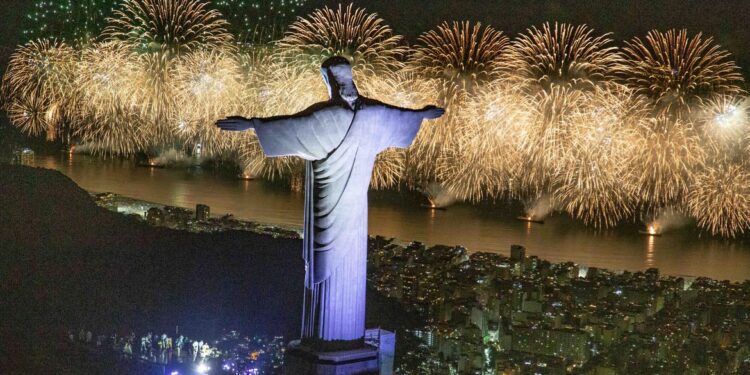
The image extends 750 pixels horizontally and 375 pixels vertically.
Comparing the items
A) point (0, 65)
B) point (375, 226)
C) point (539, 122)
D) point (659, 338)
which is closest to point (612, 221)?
point (539, 122)

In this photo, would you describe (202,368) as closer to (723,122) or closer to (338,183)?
(338,183)

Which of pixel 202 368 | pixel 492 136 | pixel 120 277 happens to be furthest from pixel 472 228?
pixel 202 368

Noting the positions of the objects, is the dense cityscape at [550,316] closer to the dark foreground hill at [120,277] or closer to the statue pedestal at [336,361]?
the dark foreground hill at [120,277]

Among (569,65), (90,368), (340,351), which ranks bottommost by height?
(90,368)

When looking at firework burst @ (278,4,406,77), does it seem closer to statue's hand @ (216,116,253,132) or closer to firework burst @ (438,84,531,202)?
firework burst @ (438,84,531,202)

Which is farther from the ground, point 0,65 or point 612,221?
point 0,65

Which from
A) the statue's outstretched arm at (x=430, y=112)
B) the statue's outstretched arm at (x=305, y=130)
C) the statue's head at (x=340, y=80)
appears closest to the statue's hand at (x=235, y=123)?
the statue's outstretched arm at (x=305, y=130)

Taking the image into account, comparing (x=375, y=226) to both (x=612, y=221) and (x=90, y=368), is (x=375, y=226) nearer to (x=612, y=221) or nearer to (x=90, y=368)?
(x=612, y=221)
